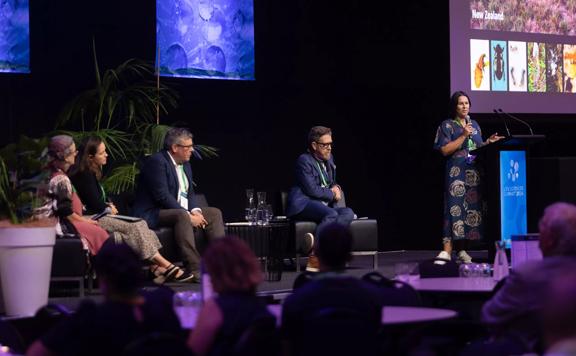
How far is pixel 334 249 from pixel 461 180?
6183 mm

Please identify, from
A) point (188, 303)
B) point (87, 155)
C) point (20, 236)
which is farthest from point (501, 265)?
point (87, 155)

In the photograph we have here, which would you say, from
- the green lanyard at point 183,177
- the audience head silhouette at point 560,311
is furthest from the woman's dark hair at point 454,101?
the audience head silhouette at point 560,311

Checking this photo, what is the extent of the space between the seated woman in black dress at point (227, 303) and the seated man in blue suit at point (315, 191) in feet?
20.4

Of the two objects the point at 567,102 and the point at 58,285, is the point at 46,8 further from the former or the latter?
the point at 567,102

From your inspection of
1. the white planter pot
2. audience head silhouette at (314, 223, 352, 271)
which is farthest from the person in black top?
the white planter pot

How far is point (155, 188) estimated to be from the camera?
8.55 meters

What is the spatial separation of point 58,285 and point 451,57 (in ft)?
14.5

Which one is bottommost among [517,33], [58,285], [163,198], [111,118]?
[58,285]

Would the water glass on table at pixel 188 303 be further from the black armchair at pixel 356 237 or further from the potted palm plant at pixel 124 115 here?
the black armchair at pixel 356 237

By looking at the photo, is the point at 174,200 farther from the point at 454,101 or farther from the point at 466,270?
the point at 466,270

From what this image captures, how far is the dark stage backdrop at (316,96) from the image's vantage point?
31.4 feet

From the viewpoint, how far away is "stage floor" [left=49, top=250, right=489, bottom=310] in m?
7.48

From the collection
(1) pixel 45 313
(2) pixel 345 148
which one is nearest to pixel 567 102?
(2) pixel 345 148

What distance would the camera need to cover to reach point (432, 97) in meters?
11.4
